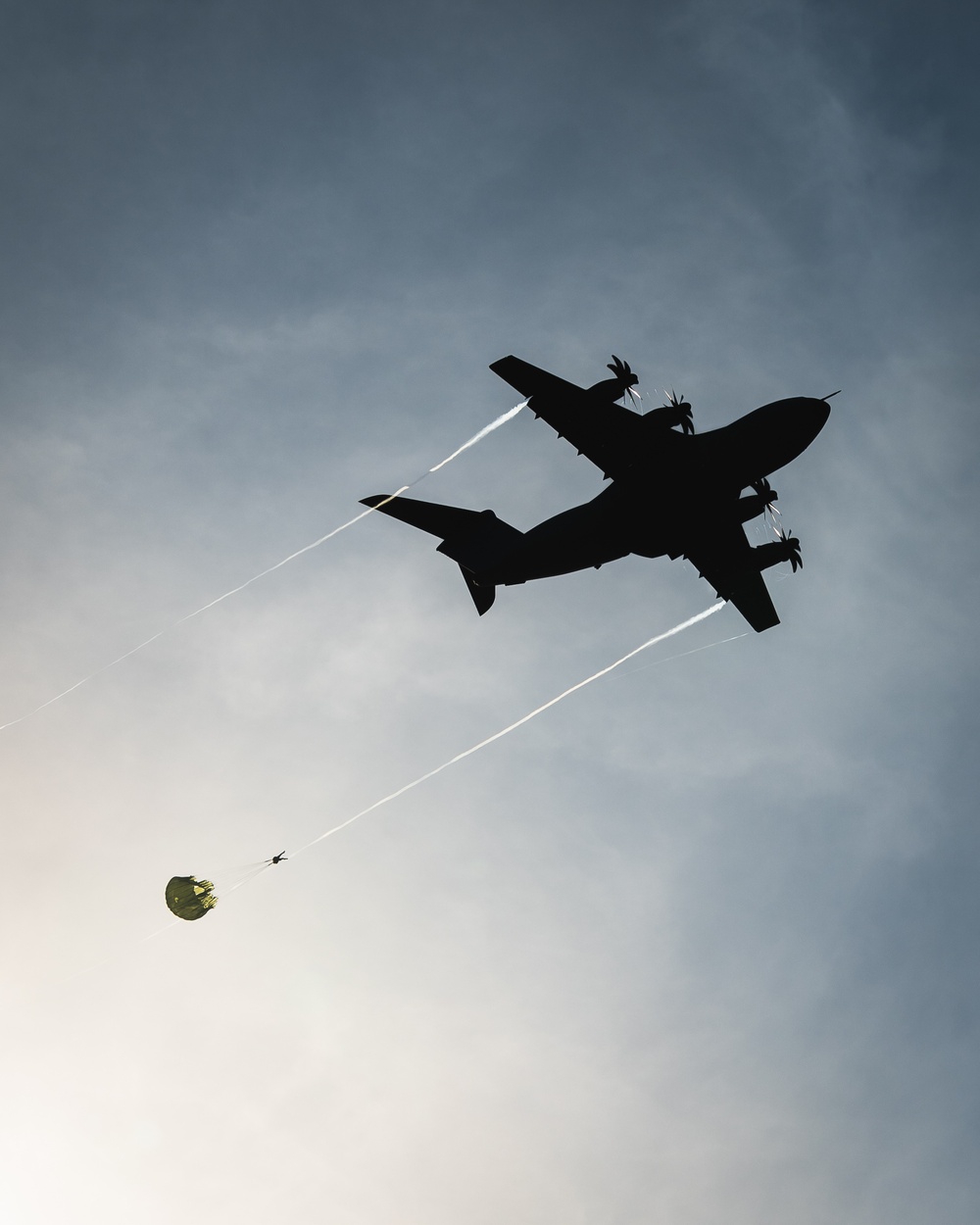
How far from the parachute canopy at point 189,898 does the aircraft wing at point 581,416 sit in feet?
73.6

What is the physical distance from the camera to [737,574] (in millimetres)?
41094

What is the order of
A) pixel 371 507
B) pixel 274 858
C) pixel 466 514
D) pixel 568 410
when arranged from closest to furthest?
pixel 274 858
pixel 568 410
pixel 371 507
pixel 466 514

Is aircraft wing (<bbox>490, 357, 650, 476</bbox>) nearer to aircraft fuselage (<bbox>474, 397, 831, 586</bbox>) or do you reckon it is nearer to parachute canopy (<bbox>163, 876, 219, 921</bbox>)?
aircraft fuselage (<bbox>474, 397, 831, 586</bbox>)

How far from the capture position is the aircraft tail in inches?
1535

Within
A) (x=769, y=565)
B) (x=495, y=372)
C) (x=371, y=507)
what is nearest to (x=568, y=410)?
(x=495, y=372)

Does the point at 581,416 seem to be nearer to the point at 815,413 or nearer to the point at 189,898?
the point at 815,413

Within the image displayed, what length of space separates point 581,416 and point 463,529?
8040mm

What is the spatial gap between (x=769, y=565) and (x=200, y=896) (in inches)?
1071

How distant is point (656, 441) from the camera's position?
34.5m

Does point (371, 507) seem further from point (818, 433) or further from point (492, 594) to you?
point (818, 433)

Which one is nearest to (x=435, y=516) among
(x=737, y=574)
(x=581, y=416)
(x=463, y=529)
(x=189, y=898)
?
(x=463, y=529)

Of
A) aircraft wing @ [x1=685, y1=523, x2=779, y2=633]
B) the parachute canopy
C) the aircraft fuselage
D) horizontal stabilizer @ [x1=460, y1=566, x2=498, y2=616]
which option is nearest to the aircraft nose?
the aircraft fuselage

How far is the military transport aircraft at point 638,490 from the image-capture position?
3406 centimetres

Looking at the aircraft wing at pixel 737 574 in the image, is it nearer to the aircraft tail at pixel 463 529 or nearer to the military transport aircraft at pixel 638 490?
the military transport aircraft at pixel 638 490
